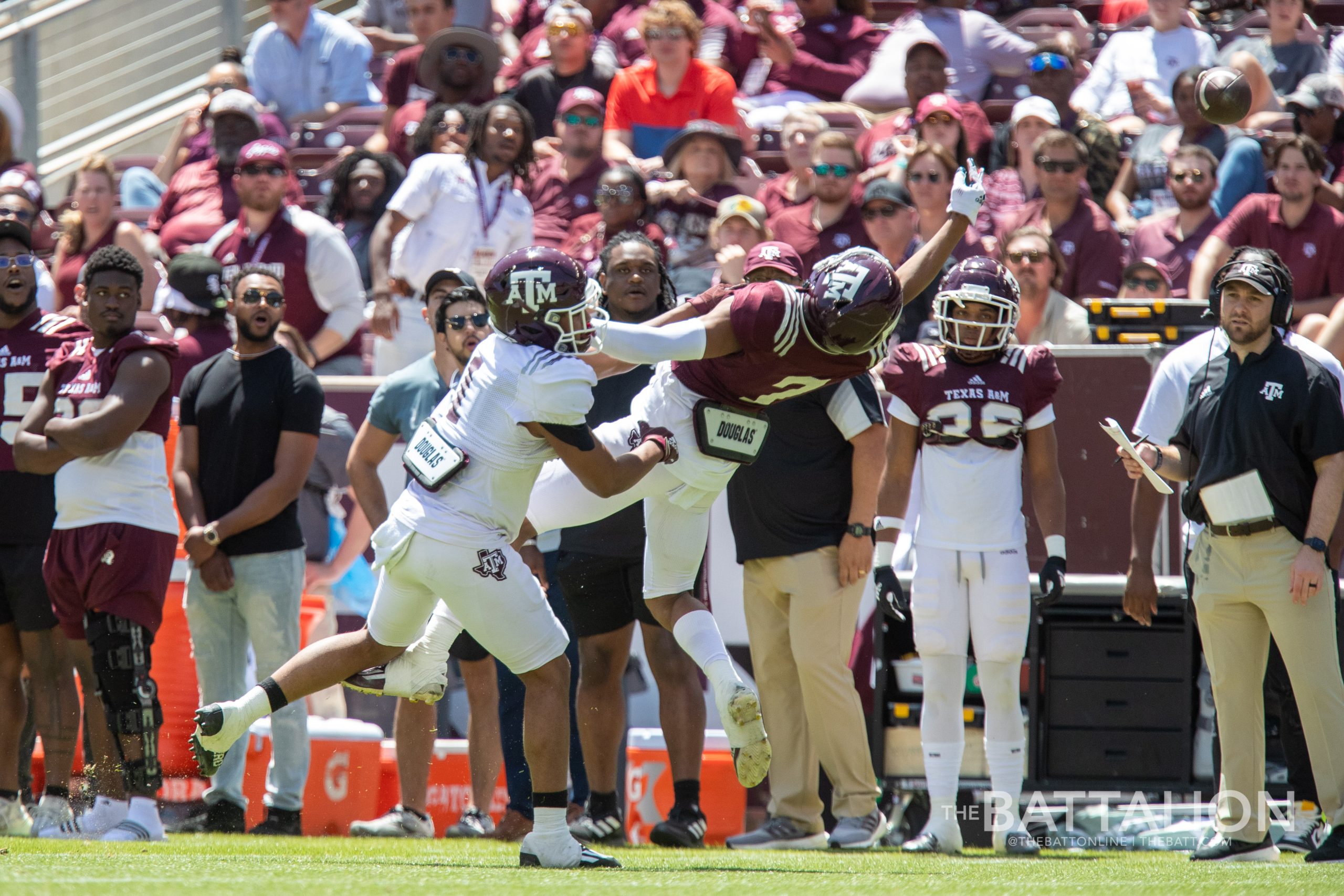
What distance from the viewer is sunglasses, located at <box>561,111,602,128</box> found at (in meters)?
9.49

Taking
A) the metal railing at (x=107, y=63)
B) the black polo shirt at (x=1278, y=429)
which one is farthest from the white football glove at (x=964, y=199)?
the metal railing at (x=107, y=63)

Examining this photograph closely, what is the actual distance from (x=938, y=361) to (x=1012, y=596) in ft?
3.10

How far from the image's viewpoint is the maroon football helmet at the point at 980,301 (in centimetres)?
609

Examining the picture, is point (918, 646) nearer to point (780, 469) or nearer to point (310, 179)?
point (780, 469)

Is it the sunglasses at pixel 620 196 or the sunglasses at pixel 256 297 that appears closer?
the sunglasses at pixel 256 297

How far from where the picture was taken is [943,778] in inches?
237

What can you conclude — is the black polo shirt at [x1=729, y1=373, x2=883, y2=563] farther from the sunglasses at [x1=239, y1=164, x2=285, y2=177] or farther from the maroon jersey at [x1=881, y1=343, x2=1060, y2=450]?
the sunglasses at [x1=239, y1=164, x2=285, y2=177]

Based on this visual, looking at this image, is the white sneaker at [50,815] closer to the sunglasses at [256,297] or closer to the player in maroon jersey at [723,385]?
the sunglasses at [256,297]

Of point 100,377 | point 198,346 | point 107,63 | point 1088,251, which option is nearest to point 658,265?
point 100,377

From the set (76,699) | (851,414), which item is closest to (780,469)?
(851,414)

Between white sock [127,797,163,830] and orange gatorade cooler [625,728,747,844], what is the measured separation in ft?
6.49

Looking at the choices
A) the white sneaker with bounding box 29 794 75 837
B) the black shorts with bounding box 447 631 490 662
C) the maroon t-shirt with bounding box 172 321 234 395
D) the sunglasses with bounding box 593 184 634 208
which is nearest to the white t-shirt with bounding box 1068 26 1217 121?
the sunglasses with bounding box 593 184 634 208

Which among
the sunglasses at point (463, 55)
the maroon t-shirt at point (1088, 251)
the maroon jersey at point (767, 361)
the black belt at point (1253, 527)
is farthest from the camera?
the sunglasses at point (463, 55)

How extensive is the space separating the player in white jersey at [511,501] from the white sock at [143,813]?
108cm
